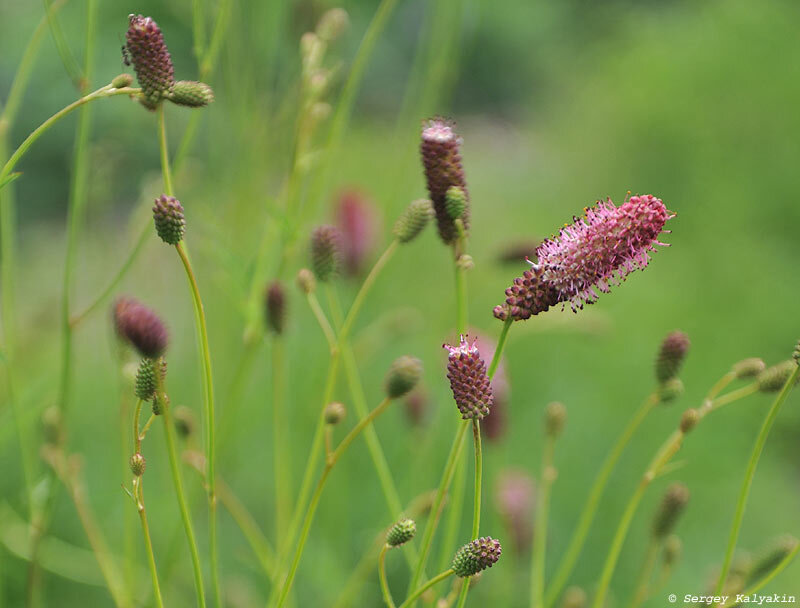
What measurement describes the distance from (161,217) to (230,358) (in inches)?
31.5

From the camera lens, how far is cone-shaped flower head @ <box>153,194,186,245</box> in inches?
14.0

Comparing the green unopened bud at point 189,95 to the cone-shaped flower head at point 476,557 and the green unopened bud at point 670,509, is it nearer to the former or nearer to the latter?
the cone-shaped flower head at point 476,557

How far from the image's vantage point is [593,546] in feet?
3.82

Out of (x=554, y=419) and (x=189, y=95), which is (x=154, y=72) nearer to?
(x=189, y=95)

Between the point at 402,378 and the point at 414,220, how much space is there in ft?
0.33

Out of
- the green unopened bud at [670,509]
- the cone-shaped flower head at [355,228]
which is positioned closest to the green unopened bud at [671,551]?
the green unopened bud at [670,509]

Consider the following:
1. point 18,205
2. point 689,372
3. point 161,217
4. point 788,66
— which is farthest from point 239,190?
point 18,205

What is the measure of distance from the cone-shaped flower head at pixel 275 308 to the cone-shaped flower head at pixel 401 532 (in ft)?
0.55

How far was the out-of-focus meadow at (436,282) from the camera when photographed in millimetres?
927

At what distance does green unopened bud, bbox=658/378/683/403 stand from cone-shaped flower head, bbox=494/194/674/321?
132 millimetres

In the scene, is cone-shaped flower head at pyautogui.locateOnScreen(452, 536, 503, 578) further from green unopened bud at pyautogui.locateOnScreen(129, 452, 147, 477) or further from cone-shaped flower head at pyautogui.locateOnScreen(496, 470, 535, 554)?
cone-shaped flower head at pyautogui.locateOnScreen(496, 470, 535, 554)

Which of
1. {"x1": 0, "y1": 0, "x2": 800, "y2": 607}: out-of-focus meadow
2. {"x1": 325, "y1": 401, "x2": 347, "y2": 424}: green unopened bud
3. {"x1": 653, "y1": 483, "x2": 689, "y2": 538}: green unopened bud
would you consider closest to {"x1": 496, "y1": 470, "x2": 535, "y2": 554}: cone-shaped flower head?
{"x1": 0, "y1": 0, "x2": 800, "y2": 607}: out-of-focus meadow

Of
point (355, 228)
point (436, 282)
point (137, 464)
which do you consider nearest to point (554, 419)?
point (137, 464)

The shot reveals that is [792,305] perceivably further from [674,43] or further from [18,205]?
[18,205]
